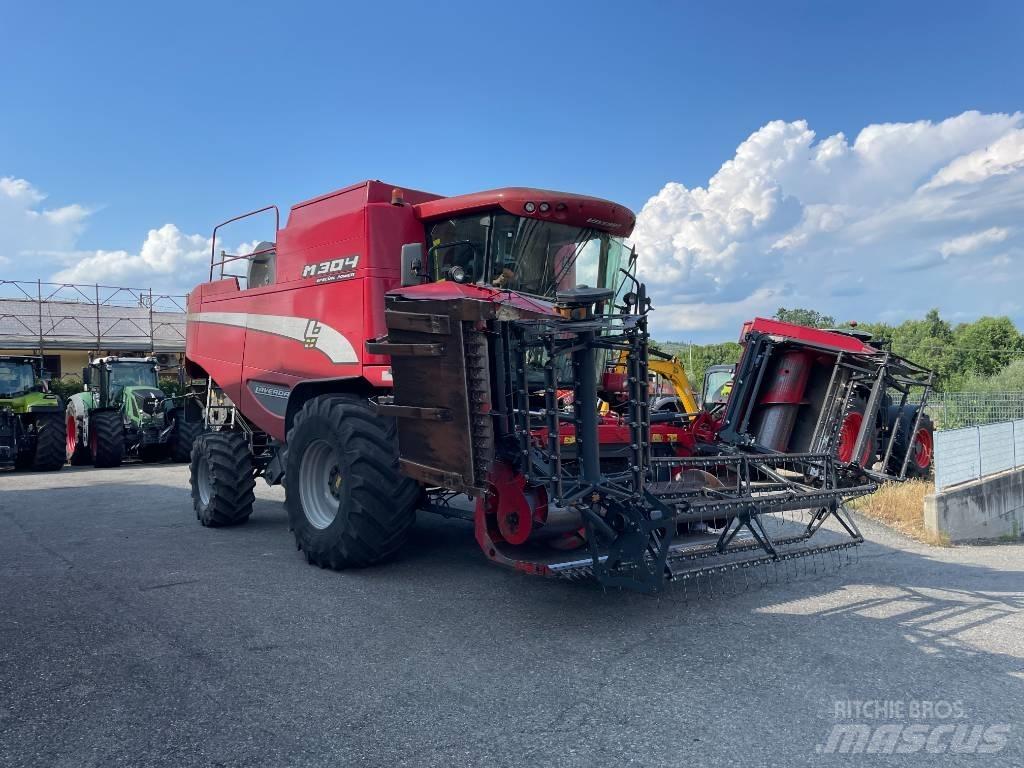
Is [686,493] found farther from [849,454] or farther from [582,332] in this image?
[849,454]

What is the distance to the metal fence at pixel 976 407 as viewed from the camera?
1209cm

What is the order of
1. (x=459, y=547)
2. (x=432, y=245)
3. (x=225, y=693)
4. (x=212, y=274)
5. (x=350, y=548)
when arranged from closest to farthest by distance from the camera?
→ (x=225, y=693) → (x=350, y=548) → (x=432, y=245) → (x=459, y=547) → (x=212, y=274)

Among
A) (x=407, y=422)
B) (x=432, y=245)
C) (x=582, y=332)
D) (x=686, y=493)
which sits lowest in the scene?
(x=686, y=493)

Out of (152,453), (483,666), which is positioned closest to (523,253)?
(483,666)

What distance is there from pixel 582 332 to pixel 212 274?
623 cm

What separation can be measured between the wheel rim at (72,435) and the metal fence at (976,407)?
57.6 ft

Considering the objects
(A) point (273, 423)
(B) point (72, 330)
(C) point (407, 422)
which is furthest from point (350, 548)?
(B) point (72, 330)

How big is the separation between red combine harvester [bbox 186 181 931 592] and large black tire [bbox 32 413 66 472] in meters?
9.62

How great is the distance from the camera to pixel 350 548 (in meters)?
5.75

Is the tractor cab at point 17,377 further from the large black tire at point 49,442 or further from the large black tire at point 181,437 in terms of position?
the large black tire at point 181,437

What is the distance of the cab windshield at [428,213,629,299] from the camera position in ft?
19.2

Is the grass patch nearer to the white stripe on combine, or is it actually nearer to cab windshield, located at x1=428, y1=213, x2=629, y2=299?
cab windshield, located at x1=428, y1=213, x2=629, y2=299

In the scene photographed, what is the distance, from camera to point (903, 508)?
8992mm

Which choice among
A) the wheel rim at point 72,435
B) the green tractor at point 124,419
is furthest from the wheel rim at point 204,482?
the wheel rim at point 72,435
